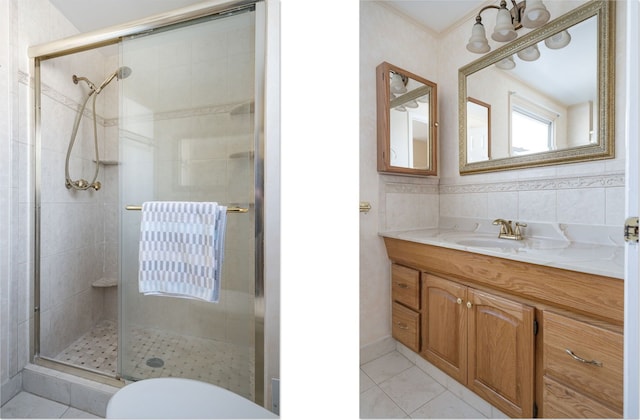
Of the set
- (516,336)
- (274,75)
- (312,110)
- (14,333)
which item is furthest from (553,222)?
(14,333)

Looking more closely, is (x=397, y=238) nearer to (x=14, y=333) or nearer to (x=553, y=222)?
(x=553, y=222)

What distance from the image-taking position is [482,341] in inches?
41.2

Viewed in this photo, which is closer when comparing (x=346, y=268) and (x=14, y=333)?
(x=346, y=268)

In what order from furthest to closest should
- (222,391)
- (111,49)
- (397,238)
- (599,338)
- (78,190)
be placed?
1. (111,49)
2. (78,190)
3. (397,238)
4. (599,338)
5. (222,391)

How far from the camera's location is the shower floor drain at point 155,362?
110 centimetres

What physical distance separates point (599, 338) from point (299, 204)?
3.29 ft

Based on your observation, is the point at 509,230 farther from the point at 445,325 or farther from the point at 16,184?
the point at 16,184

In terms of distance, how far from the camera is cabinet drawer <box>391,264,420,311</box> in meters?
1.33

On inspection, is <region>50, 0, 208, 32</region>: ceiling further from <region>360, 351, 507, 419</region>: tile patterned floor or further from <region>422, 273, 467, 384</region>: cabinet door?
<region>360, 351, 507, 419</region>: tile patterned floor

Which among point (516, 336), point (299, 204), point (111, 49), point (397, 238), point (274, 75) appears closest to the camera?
point (299, 204)

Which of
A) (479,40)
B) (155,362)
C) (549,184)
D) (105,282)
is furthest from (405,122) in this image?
(105,282)

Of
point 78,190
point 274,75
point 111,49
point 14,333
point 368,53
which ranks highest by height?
point 111,49

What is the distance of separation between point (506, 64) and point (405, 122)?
544mm

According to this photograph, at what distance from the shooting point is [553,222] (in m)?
1.21
